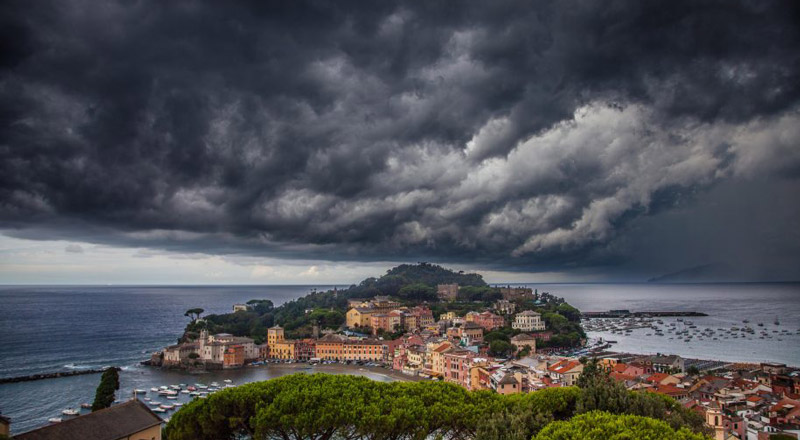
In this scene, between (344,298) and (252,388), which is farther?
(344,298)

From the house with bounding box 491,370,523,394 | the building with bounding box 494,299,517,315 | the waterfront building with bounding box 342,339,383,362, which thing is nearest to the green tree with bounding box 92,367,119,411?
the house with bounding box 491,370,523,394

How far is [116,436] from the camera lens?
1864cm

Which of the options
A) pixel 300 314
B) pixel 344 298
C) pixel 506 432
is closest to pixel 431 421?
pixel 506 432

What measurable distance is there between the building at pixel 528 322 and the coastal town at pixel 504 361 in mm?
169

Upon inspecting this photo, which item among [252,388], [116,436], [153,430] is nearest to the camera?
[252,388]

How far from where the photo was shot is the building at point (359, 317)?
86.5 meters

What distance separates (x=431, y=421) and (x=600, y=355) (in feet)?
162

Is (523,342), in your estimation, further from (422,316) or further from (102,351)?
(102,351)

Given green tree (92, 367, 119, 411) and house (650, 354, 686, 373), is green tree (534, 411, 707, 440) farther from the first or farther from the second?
house (650, 354, 686, 373)

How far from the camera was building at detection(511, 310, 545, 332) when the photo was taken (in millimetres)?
78688

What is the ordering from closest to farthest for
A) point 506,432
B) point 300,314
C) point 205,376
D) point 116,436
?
point 506,432, point 116,436, point 205,376, point 300,314

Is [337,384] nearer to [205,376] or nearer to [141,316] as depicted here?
[205,376]

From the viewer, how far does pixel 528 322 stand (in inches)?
3127

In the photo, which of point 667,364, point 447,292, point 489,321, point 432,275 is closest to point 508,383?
point 667,364
